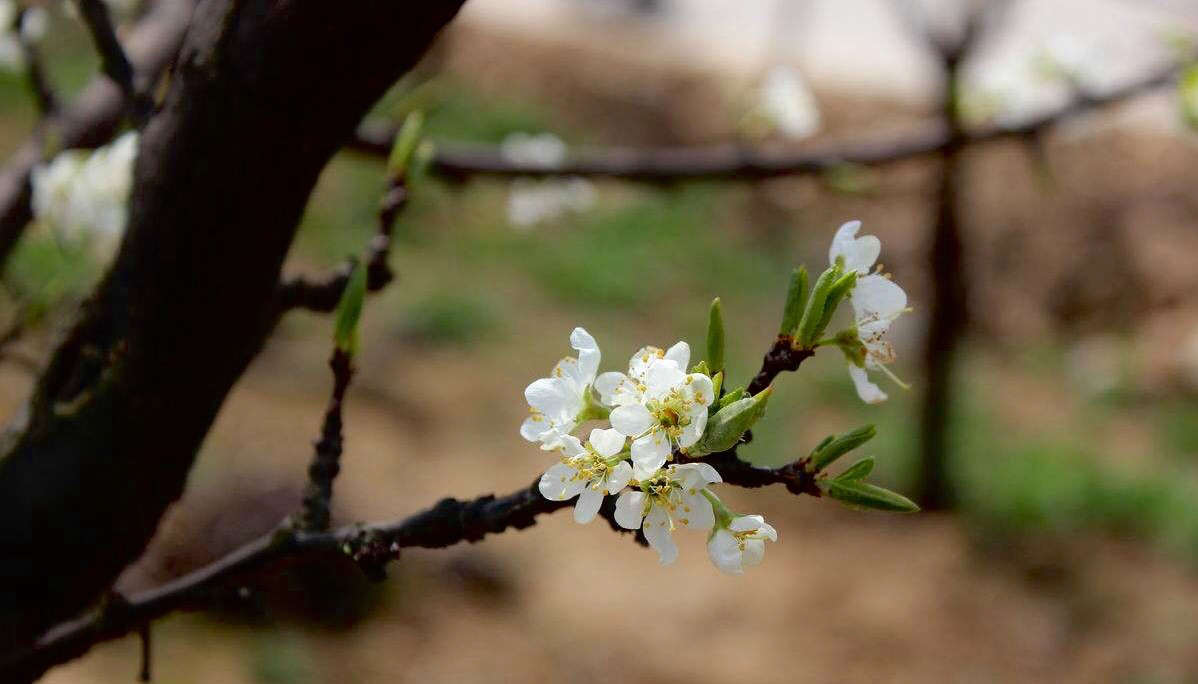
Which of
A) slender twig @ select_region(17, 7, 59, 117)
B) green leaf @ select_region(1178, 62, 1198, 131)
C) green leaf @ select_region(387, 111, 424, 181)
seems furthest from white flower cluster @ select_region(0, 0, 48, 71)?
green leaf @ select_region(1178, 62, 1198, 131)

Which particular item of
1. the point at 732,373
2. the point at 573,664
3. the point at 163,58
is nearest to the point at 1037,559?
the point at 732,373

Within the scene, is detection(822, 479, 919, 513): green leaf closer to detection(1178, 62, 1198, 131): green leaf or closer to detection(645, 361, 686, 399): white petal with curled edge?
detection(645, 361, 686, 399): white petal with curled edge

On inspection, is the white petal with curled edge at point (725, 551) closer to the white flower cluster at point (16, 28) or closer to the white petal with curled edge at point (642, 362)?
the white petal with curled edge at point (642, 362)

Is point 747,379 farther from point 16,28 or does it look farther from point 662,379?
point 662,379

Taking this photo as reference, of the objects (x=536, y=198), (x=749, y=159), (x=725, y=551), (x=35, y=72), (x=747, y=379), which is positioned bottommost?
(x=747, y=379)

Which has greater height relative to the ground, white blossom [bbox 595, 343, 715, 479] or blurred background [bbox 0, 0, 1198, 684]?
white blossom [bbox 595, 343, 715, 479]

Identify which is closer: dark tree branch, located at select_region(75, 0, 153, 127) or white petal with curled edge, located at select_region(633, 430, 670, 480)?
white petal with curled edge, located at select_region(633, 430, 670, 480)

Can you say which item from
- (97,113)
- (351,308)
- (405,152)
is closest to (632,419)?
(351,308)
